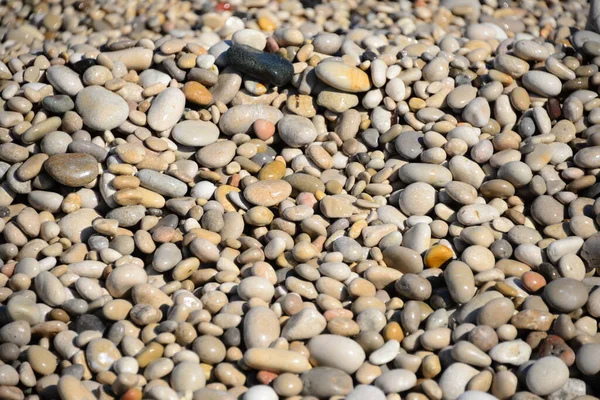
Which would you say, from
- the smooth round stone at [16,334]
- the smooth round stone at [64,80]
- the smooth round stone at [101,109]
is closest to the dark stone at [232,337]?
the smooth round stone at [16,334]

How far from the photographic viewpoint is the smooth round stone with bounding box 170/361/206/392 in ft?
7.17

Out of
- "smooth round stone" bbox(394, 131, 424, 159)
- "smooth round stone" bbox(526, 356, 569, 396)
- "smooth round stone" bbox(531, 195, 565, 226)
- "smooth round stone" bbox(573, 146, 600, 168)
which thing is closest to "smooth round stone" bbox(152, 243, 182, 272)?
"smooth round stone" bbox(394, 131, 424, 159)

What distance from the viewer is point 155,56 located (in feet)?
11.4

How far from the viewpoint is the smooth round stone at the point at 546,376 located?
85.4 inches

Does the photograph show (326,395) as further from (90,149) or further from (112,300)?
(90,149)

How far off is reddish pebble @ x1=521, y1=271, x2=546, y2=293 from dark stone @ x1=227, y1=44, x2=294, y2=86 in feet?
4.85

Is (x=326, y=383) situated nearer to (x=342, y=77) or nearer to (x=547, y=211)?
(x=547, y=211)

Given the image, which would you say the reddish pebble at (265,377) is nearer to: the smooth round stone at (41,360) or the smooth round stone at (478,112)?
the smooth round stone at (41,360)

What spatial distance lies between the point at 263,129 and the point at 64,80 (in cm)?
97

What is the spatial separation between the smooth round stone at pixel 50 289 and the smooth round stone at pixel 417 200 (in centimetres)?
140

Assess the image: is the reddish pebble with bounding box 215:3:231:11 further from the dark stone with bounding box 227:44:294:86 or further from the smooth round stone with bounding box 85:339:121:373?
the smooth round stone with bounding box 85:339:121:373

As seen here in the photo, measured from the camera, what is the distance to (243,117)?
3266 millimetres

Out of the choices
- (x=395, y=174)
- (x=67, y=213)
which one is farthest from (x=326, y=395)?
(x=67, y=213)

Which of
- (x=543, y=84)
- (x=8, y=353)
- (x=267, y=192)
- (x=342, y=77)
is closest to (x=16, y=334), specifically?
(x=8, y=353)
